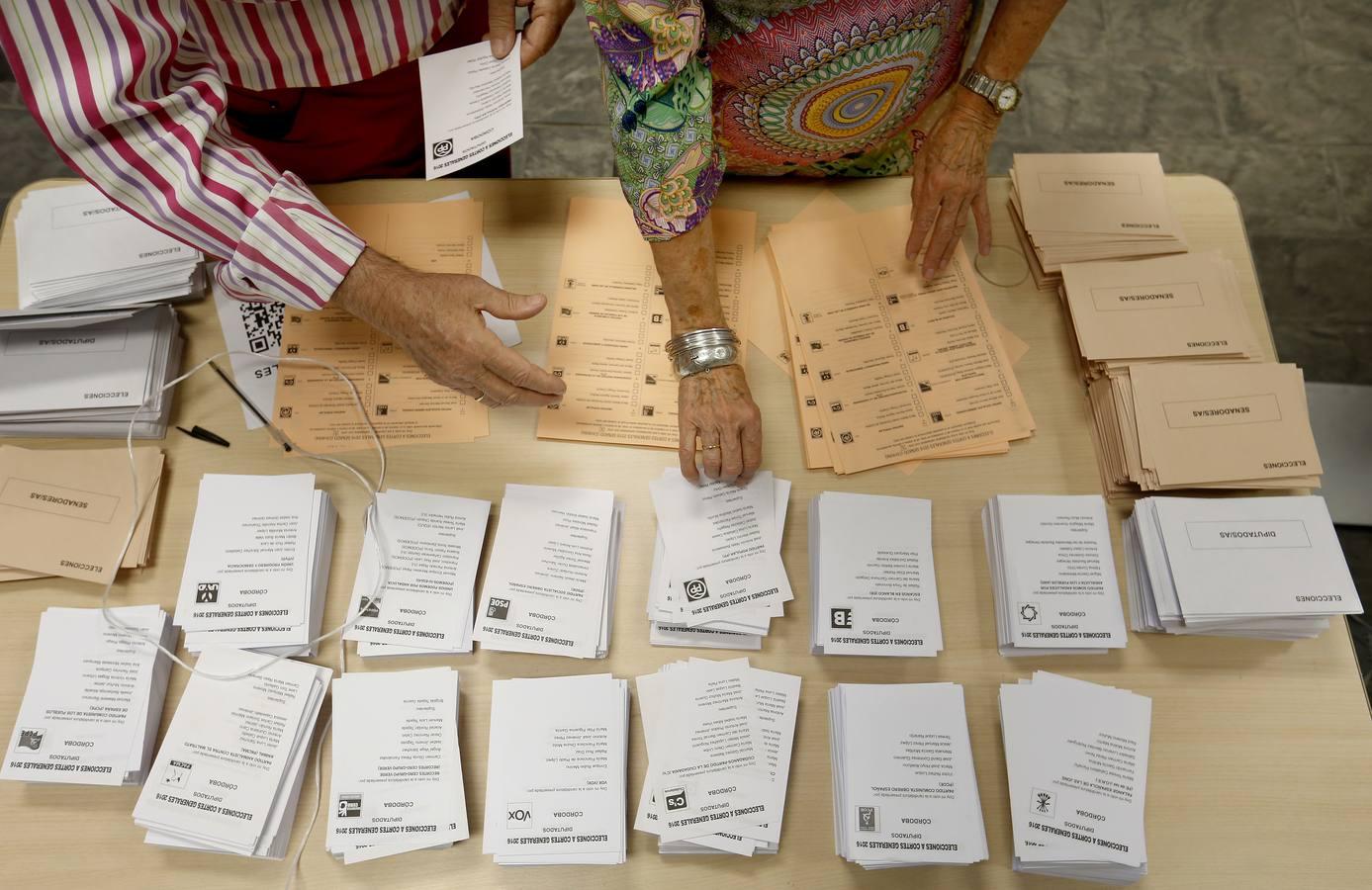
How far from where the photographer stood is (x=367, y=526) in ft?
3.65

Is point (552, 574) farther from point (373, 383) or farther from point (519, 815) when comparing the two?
point (373, 383)

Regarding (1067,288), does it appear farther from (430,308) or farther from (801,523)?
(430,308)

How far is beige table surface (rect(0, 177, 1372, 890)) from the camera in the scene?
0.99 m

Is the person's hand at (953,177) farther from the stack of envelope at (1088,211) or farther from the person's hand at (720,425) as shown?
the person's hand at (720,425)

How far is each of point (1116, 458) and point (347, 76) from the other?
3.62ft

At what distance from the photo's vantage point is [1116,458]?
1.12m

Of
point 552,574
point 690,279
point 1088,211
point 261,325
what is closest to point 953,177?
point 1088,211

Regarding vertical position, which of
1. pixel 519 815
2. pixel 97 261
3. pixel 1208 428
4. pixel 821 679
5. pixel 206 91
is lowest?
pixel 519 815

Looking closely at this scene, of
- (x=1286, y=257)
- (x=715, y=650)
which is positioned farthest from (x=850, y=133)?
(x=1286, y=257)

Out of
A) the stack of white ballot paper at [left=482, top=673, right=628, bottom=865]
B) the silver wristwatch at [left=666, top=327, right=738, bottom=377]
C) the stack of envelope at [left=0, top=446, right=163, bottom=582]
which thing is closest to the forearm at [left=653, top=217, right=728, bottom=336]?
the silver wristwatch at [left=666, top=327, right=738, bottom=377]

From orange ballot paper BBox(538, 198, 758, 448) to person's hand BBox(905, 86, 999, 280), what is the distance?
9.6 inches

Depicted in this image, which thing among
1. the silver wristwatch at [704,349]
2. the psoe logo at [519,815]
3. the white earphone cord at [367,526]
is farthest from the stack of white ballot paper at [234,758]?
the silver wristwatch at [704,349]

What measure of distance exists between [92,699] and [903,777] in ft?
3.07

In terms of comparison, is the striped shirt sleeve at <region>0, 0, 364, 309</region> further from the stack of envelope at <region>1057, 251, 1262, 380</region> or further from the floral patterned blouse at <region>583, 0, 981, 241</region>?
the stack of envelope at <region>1057, 251, 1262, 380</region>
